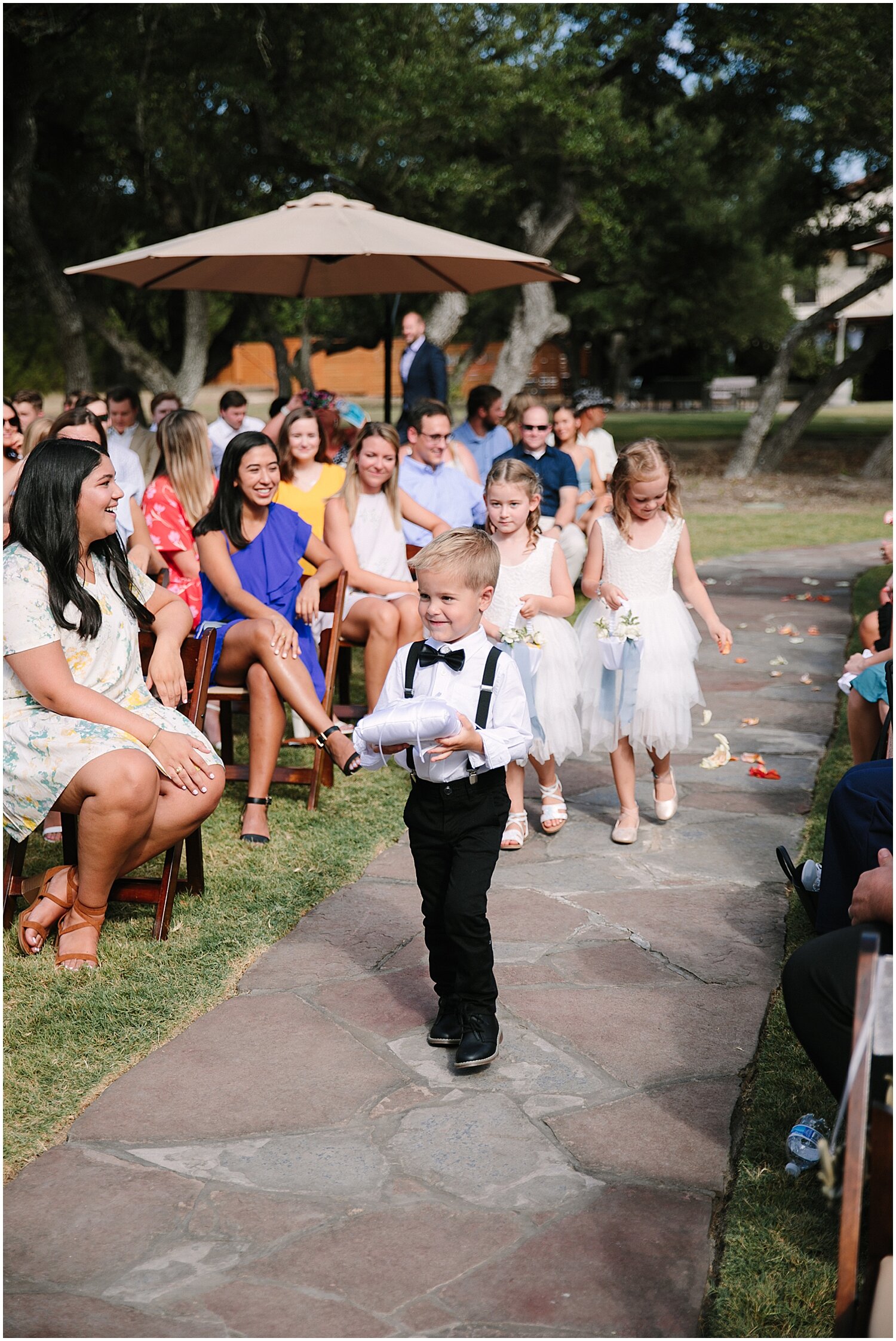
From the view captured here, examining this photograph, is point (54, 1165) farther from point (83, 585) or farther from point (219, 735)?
point (219, 735)

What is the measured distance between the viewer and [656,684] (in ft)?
17.5

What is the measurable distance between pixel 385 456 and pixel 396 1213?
4.73 m

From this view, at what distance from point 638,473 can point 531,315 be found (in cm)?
1934

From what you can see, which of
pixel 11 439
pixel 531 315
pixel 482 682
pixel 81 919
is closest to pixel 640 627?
pixel 482 682

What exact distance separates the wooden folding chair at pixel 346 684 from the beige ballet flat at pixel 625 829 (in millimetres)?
1806

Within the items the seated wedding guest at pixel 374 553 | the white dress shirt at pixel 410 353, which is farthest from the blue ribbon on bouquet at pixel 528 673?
the white dress shirt at pixel 410 353

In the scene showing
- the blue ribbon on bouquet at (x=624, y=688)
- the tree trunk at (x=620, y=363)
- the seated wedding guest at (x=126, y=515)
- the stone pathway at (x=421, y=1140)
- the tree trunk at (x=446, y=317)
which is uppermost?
the tree trunk at (x=620, y=363)

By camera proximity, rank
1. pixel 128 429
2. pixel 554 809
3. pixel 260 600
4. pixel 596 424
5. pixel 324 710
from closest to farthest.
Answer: pixel 554 809
pixel 324 710
pixel 260 600
pixel 128 429
pixel 596 424

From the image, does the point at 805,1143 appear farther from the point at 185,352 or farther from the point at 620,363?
the point at 620,363

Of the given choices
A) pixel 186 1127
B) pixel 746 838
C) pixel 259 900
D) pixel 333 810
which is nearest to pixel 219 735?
pixel 333 810

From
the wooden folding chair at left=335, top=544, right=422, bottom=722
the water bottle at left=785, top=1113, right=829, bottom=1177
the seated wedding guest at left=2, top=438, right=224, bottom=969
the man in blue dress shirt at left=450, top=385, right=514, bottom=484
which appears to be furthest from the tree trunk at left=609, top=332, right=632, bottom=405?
the water bottle at left=785, top=1113, right=829, bottom=1177

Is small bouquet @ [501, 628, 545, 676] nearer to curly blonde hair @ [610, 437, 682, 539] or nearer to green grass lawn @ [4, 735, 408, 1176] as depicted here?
curly blonde hair @ [610, 437, 682, 539]

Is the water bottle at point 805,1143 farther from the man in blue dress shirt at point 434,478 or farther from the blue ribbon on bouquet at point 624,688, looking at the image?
the man in blue dress shirt at point 434,478

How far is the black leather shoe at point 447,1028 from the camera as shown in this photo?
3.57 m
